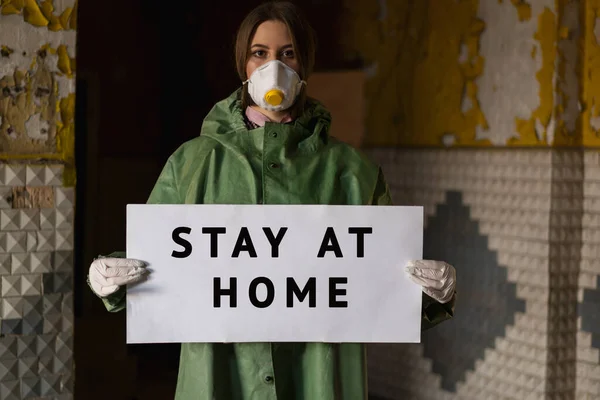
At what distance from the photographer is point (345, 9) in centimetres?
314

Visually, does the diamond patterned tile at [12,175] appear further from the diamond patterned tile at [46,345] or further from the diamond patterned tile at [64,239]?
the diamond patterned tile at [46,345]

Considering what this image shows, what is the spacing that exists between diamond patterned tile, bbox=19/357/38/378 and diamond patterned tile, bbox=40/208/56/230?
0.33 m

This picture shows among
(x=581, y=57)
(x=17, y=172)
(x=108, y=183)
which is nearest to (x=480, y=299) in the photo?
(x=581, y=57)

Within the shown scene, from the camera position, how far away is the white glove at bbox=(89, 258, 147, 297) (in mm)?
1295

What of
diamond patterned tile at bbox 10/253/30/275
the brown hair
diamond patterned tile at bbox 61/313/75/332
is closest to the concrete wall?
the brown hair

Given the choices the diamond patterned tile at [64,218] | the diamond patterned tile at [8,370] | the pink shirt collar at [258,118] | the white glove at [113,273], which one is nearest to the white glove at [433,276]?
the pink shirt collar at [258,118]

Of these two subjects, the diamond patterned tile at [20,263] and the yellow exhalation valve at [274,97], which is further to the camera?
the diamond patterned tile at [20,263]

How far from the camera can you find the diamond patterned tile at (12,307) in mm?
1953

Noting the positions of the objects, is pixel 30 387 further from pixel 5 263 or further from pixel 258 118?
pixel 258 118

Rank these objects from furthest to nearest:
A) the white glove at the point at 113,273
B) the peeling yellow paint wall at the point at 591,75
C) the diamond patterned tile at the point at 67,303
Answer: the peeling yellow paint wall at the point at 591,75 → the diamond patterned tile at the point at 67,303 → the white glove at the point at 113,273

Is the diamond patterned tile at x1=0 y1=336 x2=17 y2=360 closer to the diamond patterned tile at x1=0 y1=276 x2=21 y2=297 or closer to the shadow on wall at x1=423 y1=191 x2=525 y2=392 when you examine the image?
the diamond patterned tile at x1=0 y1=276 x2=21 y2=297

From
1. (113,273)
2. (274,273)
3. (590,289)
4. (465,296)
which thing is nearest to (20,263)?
(113,273)

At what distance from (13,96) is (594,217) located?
164 centimetres

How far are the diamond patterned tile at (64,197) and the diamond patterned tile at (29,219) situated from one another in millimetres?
55
